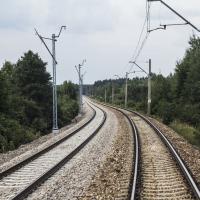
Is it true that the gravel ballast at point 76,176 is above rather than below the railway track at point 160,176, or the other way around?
below

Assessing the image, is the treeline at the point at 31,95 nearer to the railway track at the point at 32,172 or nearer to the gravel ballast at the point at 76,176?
the railway track at the point at 32,172

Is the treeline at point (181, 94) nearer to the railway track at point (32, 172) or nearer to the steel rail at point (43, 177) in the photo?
the railway track at point (32, 172)

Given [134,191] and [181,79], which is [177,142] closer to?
[134,191]

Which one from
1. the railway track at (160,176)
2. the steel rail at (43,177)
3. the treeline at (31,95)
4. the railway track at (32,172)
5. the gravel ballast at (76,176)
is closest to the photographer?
the railway track at (160,176)

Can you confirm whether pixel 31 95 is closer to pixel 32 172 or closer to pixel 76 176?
pixel 32 172

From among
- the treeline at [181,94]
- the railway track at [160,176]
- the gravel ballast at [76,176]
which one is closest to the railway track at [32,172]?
the gravel ballast at [76,176]

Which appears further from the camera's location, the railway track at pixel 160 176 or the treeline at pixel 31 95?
the treeline at pixel 31 95

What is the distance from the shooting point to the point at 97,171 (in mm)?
17594

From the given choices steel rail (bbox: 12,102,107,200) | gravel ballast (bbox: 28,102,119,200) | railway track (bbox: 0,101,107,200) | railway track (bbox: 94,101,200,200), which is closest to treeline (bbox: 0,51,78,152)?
railway track (bbox: 0,101,107,200)

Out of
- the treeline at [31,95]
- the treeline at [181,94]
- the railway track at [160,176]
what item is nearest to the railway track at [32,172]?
the railway track at [160,176]

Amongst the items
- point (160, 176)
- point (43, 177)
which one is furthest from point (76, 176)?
point (160, 176)

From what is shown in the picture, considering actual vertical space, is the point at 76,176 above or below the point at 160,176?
below

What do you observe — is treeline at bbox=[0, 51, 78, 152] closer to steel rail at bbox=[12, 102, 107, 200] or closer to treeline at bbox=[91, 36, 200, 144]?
treeline at bbox=[91, 36, 200, 144]

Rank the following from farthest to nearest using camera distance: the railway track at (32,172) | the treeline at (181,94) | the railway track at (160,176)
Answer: the treeline at (181,94), the railway track at (32,172), the railway track at (160,176)
